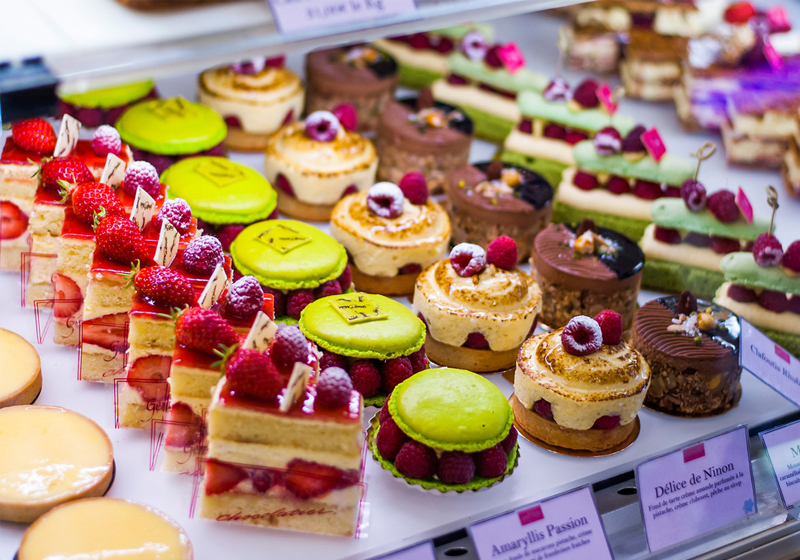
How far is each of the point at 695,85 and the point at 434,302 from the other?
2.81 metres

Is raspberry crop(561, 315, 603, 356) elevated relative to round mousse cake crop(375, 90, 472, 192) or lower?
elevated

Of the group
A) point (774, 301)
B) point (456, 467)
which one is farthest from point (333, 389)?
point (774, 301)

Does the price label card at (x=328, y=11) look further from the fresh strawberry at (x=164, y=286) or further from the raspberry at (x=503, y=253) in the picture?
the raspberry at (x=503, y=253)

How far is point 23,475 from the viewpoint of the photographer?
9.11ft

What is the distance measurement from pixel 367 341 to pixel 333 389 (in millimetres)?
683

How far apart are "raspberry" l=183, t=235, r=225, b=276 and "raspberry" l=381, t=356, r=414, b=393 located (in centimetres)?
74

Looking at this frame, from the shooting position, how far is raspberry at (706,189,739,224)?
411cm

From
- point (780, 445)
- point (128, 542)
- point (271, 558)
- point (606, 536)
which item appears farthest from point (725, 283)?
point (128, 542)

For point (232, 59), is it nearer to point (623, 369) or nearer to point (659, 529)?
point (623, 369)

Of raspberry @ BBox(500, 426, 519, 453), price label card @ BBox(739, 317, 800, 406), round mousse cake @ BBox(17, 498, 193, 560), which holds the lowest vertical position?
round mousse cake @ BBox(17, 498, 193, 560)

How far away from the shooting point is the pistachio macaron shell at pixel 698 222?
4.12 m

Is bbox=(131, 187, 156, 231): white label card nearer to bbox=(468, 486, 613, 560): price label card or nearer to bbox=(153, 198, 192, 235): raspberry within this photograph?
bbox=(153, 198, 192, 235): raspberry

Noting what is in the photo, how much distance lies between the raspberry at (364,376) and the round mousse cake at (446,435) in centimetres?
16

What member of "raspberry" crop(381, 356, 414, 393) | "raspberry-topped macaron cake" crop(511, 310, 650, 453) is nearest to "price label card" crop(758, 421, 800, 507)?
"raspberry-topped macaron cake" crop(511, 310, 650, 453)
